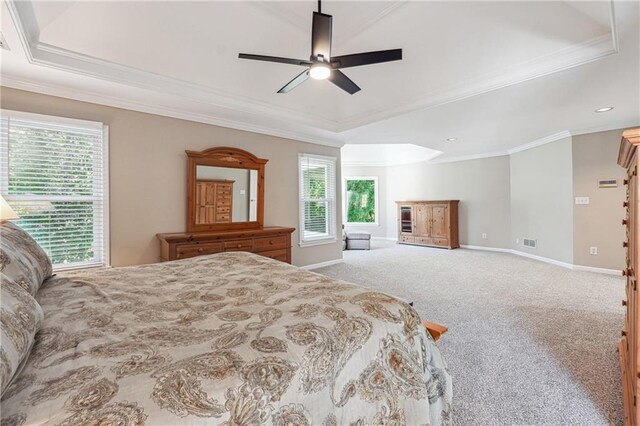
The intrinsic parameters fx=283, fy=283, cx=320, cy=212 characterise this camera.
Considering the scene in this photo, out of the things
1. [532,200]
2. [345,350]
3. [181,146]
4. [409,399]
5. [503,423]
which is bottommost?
[503,423]

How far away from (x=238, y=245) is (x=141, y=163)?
1561 mm

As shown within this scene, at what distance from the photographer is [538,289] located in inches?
157

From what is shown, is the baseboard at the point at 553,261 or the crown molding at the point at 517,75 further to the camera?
the baseboard at the point at 553,261

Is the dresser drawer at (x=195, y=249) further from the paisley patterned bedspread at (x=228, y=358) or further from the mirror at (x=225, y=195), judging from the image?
the paisley patterned bedspread at (x=228, y=358)

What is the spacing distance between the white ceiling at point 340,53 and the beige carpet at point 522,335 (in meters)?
2.52

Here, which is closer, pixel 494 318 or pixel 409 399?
pixel 409 399

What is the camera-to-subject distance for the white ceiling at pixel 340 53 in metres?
2.44

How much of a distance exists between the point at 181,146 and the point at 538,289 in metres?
5.33

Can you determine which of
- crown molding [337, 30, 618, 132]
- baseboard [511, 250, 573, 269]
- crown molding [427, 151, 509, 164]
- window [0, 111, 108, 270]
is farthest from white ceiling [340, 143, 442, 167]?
window [0, 111, 108, 270]

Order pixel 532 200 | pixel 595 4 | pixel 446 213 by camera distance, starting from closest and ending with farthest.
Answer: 1. pixel 595 4
2. pixel 532 200
3. pixel 446 213

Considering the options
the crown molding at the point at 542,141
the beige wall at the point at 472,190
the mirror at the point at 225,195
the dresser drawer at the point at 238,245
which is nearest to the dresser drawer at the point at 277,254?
the dresser drawer at the point at 238,245

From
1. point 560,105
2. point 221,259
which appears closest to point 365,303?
point 221,259

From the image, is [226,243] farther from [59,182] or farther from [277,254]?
[59,182]

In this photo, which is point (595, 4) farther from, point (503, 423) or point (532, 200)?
point (532, 200)
